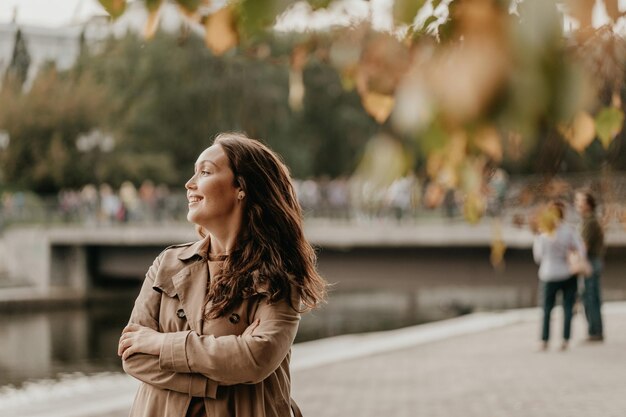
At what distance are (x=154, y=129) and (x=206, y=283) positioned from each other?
51.6 m

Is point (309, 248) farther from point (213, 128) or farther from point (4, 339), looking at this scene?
point (213, 128)

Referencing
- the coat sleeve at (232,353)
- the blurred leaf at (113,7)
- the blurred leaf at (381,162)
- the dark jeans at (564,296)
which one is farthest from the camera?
the dark jeans at (564,296)

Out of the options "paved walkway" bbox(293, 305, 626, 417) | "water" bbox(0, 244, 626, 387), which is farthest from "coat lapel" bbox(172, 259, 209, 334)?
"water" bbox(0, 244, 626, 387)

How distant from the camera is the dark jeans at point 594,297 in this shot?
38.8 feet

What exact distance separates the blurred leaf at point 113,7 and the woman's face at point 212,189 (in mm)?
1118

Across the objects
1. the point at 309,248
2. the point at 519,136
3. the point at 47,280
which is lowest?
the point at 47,280

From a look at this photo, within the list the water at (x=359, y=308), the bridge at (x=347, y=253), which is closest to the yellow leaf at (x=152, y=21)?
the bridge at (x=347, y=253)

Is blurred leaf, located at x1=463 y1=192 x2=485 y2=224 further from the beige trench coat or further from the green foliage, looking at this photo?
the green foliage

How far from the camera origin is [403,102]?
1400mm

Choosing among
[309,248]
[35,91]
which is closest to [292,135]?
[35,91]

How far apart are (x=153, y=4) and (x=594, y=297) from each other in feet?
34.6

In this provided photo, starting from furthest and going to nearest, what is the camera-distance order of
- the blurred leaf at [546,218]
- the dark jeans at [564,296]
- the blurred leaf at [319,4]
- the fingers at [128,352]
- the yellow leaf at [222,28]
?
the dark jeans at [564,296] < the blurred leaf at [546,218] < the fingers at [128,352] < the yellow leaf at [222,28] < the blurred leaf at [319,4]

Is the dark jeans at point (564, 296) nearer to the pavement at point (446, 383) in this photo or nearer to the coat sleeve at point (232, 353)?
the pavement at point (446, 383)

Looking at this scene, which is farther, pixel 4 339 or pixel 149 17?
pixel 4 339
